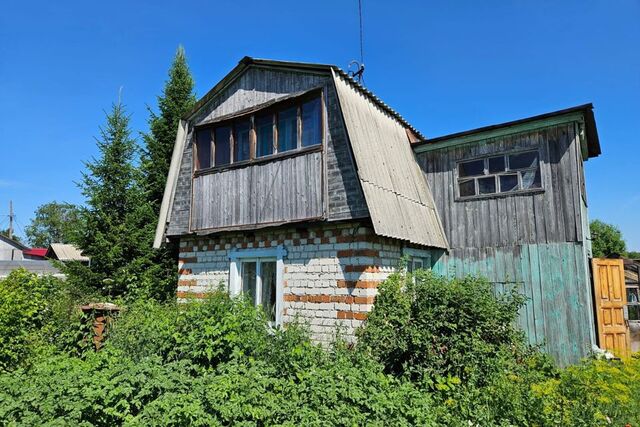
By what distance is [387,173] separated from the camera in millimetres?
8289

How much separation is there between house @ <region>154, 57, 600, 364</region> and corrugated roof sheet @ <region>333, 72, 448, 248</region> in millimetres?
42

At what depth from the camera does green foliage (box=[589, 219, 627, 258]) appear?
31.6m

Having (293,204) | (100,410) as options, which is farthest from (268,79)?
(100,410)

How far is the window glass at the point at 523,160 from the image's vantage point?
27.9 ft

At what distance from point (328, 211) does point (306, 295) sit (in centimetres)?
172

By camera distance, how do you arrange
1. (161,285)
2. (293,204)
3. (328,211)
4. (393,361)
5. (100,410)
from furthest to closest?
(161,285), (293,204), (328,211), (393,361), (100,410)

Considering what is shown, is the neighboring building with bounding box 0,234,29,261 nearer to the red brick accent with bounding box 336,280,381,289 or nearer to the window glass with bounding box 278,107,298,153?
the window glass with bounding box 278,107,298,153

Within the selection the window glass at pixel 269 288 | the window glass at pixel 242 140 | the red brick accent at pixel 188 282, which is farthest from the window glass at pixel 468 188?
the red brick accent at pixel 188 282

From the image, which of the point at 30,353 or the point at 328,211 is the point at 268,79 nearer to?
the point at 328,211

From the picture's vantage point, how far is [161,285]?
1239 cm

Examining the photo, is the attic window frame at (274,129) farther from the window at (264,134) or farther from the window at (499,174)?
the window at (499,174)

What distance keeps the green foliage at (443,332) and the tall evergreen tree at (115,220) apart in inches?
320

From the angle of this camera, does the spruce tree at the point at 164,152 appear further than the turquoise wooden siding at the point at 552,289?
Yes

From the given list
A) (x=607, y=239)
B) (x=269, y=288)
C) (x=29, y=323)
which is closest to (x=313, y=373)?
(x=269, y=288)
